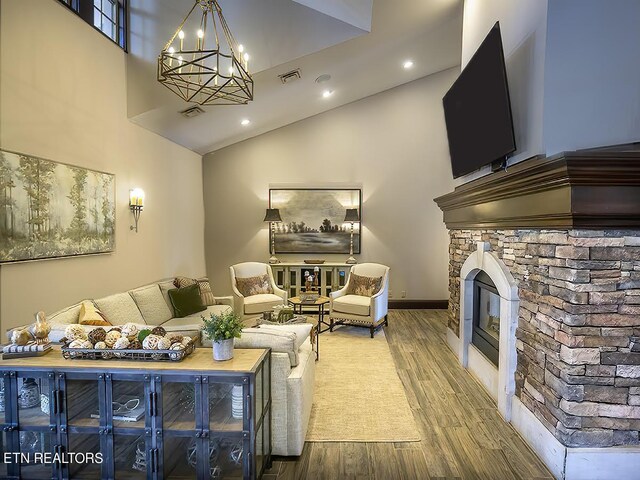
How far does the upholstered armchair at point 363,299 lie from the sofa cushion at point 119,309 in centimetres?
293

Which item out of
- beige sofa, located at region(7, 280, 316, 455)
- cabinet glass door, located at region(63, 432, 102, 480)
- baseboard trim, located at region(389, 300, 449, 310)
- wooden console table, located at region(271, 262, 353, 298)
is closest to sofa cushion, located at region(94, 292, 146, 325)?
beige sofa, located at region(7, 280, 316, 455)

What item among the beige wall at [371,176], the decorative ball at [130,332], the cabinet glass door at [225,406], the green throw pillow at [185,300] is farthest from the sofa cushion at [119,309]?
the beige wall at [371,176]

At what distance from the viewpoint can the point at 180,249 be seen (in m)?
6.49

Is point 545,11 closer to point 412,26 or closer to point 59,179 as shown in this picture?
point 412,26

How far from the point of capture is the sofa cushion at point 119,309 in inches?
147

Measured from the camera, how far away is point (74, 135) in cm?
378

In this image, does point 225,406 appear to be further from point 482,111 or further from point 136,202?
point 136,202

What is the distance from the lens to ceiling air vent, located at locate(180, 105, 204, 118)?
203 inches

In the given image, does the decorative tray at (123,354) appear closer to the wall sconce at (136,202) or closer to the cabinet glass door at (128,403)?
the cabinet glass door at (128,403)

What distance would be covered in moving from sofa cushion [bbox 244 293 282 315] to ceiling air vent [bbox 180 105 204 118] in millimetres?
2933

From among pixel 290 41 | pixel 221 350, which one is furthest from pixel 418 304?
pixel 221 350

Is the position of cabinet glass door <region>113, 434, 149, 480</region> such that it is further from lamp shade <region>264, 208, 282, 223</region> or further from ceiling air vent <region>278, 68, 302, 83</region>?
lamp shade <region>264, 208, 282, 223</region>

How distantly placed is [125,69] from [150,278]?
9.04ft

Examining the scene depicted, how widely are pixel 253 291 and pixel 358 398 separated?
3190 mm
